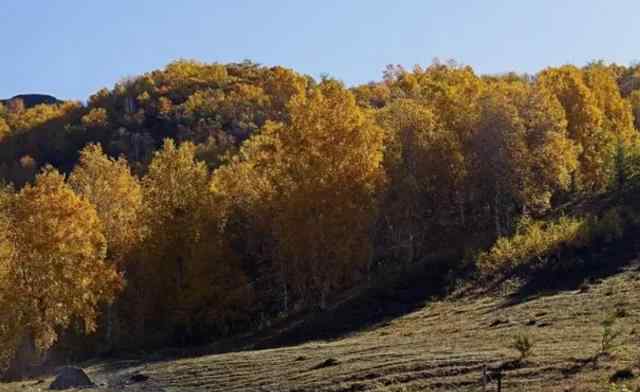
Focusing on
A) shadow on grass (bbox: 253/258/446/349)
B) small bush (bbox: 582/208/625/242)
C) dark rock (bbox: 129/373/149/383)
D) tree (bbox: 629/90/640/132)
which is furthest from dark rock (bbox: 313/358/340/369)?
tree (bbox: 629/90/640/132)

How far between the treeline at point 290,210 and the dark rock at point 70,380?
11.4 m

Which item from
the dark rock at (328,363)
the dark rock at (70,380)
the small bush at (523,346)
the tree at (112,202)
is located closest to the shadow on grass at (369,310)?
the dark rock at (70,380)

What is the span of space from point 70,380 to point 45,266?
13.4 meters

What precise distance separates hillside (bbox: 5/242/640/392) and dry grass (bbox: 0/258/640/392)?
51 mm

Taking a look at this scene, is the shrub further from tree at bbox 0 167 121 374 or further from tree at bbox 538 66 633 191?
tree at bbox 0 167 121 374

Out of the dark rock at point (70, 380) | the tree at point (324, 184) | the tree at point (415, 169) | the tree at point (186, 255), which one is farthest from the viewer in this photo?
the tree at point (415, 169)

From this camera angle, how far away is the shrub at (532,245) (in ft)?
166

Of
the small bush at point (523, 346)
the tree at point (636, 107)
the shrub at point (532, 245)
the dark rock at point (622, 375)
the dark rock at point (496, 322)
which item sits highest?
the tree at point (636, 107)

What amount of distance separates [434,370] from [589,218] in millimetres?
32060

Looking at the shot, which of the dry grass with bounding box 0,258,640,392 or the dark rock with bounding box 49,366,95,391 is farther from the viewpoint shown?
the dark rock with bounding box 49,366,95,391

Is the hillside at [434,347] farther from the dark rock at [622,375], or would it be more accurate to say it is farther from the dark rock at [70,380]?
the dark rock at [70,380]

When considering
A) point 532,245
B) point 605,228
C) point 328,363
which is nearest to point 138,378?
point 328,363

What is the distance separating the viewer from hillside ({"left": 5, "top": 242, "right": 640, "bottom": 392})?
983 inches

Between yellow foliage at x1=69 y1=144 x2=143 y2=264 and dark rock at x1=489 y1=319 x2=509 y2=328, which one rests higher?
yellow foliage at x1=69 y1=144 x2=143 y2=264
